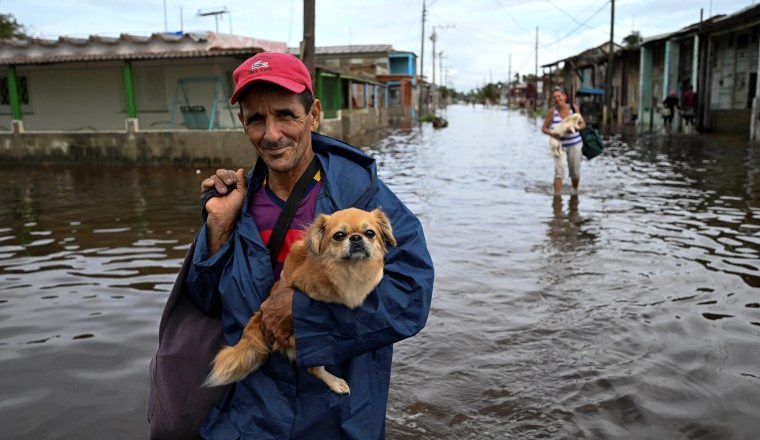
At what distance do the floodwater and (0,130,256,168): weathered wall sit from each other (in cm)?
662

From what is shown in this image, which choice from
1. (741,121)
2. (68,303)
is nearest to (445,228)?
(68,303)

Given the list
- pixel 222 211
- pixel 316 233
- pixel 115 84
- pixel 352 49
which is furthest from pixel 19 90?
pixel 352 49

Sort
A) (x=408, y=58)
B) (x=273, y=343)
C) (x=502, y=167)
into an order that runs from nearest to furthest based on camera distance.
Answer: (x=273, y=343) → (x=502, y=167) → (x=408, y=58)

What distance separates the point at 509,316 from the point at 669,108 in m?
28.2

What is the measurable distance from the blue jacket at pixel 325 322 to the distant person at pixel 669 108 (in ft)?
100

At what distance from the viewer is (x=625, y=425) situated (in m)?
3.87

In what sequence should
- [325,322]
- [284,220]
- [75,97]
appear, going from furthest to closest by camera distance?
1. [75,97]
2. [284,220]
3. [325,322]

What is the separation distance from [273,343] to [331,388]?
25 cm

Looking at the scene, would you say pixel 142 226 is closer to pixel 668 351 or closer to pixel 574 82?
pixel 668 351

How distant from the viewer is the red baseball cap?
2.10 meters

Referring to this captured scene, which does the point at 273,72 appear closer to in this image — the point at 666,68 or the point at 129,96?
the point at 129,96

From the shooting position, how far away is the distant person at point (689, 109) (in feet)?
91.1

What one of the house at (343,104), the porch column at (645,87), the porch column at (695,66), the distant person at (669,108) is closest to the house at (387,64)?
the house at (343,104)

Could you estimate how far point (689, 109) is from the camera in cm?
2800
